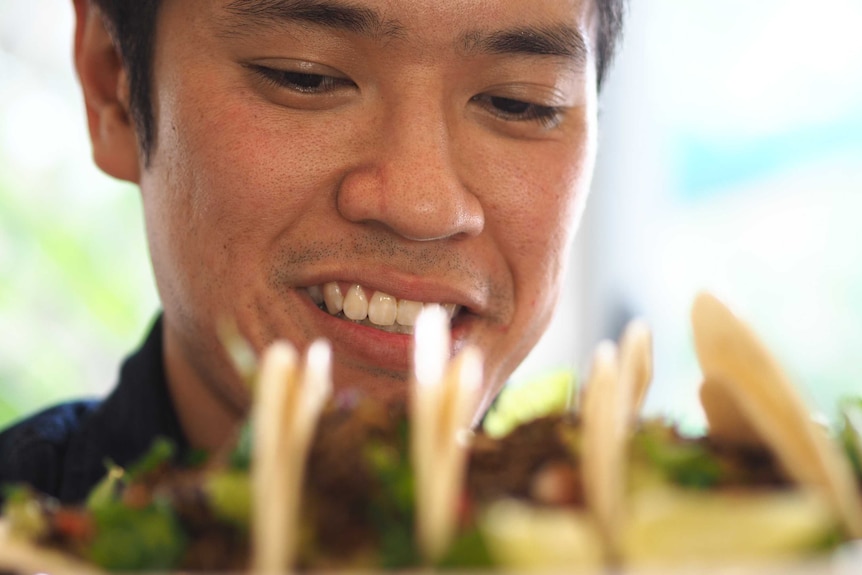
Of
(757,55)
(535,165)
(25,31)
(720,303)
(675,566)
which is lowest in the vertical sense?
(675,566)

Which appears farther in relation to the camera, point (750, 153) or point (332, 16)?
point (750, 153)

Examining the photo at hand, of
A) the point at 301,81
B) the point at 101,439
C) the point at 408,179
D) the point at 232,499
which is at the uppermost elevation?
the point at 301,81

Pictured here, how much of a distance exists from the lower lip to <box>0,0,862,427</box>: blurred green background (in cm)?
162

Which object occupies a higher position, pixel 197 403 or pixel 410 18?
pixel 410 18

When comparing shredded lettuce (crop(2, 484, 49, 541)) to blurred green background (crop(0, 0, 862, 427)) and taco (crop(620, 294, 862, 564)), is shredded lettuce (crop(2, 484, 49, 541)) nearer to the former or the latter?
taco (crop(620, 294, 862, 564))

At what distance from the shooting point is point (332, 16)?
110 centimetres

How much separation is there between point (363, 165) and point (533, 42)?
0.92ft

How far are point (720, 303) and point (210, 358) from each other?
868 millimetres

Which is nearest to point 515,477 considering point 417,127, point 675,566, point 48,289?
point 675,566

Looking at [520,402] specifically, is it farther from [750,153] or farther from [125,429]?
[750,153]

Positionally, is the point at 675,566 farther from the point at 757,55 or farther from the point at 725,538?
the point at 757,55

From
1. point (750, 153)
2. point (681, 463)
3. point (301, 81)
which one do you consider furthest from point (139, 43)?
point (750, 153)

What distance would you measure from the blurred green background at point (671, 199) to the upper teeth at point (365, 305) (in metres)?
1.66

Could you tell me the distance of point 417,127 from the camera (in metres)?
1.12
